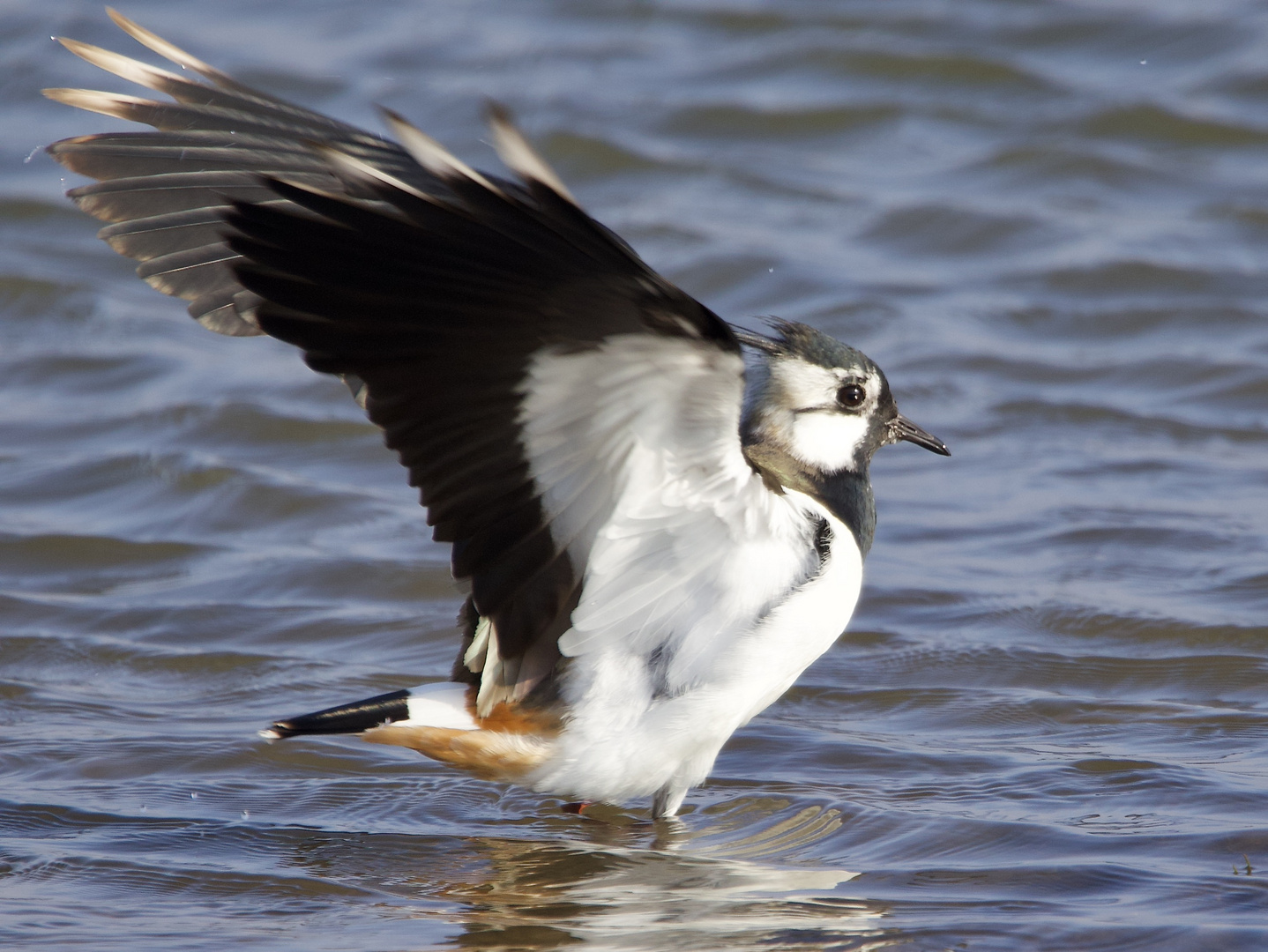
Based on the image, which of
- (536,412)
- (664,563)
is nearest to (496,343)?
(536,412)

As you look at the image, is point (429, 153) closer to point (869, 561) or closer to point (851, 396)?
point (851, 396)

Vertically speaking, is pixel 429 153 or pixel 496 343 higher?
pixel 429 153

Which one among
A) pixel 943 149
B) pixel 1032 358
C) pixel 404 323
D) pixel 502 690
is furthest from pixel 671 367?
pixel 943 149

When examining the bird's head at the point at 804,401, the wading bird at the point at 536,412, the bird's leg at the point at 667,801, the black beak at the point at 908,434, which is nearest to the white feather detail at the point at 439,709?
the wading bird at the point at 536,412

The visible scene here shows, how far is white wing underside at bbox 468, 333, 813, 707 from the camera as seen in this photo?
13.3ft

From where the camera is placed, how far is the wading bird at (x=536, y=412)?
12.8 feet

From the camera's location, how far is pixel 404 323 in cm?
404

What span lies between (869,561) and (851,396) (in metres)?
2.31

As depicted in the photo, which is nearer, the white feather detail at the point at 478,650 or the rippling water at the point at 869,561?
the rippling water at the point at 869,561

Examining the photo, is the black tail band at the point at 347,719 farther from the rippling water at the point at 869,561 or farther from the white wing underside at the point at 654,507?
the rippling water at the point at 869,561

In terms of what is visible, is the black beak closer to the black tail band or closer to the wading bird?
the wading bird

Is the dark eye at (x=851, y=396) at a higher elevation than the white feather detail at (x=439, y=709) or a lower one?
higher

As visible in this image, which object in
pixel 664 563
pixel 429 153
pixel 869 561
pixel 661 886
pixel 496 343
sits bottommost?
pixel 661 886

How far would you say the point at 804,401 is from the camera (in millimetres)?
5223
